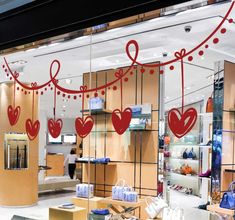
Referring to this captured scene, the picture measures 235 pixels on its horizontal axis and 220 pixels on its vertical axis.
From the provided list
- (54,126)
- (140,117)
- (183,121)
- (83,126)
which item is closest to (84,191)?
(54,126)

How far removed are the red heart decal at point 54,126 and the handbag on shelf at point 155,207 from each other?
3.53 feet

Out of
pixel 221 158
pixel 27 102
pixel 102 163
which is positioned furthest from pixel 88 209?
pixel 221 158

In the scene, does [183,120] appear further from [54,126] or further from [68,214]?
[68,214]

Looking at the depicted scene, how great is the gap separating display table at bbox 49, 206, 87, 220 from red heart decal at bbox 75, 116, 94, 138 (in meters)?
0.66

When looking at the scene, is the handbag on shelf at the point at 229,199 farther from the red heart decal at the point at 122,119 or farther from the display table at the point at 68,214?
the display table at the point at 68,214

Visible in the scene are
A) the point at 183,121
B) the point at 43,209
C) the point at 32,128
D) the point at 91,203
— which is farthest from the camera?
the point at 43,209

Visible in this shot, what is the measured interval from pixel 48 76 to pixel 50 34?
1.06 m

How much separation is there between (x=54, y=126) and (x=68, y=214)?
789 mm

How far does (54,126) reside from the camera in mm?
2967

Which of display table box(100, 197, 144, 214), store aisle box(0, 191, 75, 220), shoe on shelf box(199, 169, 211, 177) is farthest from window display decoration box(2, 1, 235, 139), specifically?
shoe on shelf box(199, 169, 211, 177)

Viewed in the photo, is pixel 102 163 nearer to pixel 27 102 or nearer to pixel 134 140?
pixel 134 140

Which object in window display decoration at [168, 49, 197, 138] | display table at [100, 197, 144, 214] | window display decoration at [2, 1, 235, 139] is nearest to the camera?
window display decoration at [2, 1, 235, 139]

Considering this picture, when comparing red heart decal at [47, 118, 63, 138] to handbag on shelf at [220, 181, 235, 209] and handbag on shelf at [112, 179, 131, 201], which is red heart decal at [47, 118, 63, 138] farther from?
handbag on shelf at [220, 181, 235, 209]

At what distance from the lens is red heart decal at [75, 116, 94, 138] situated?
2746 millimetres
